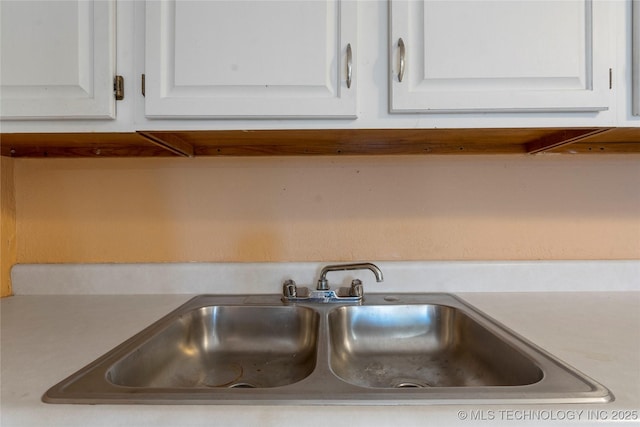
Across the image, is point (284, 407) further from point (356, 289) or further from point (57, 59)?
point (57, 59)

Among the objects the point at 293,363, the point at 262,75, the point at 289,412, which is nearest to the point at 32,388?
the point at 289,412

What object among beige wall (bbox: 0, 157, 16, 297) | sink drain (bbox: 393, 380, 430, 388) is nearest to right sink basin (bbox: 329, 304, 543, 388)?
sink drain (bbox: 393, 380, 430, 388)

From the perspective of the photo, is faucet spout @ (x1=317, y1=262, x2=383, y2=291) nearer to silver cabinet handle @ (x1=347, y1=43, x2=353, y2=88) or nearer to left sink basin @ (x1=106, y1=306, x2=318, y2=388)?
left sink basin @ (x1=106, y1=306, x2=318, y2=388)

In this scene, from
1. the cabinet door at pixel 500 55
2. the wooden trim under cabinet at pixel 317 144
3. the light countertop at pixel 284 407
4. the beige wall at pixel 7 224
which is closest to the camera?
the light countertop at pixel 284 407

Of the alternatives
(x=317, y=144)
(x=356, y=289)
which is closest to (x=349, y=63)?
(x=317, y=144)

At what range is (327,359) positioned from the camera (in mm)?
678

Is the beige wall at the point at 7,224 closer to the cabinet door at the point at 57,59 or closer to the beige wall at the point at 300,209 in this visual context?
the beige wall at the point at 300,209

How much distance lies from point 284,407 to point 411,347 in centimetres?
58

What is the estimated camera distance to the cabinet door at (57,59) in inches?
31.0

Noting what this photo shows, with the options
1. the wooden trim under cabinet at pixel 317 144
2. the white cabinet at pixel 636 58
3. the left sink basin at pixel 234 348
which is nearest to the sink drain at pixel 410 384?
the left sink basin at pixel 234 348

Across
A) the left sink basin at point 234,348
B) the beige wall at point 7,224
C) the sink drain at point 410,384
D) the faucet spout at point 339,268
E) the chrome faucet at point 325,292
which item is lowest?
the sink drain at point 410,384

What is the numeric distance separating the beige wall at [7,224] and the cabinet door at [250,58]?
0.70m

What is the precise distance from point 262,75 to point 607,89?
77cm

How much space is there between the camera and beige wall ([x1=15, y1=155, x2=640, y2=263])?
1122 millimetres
